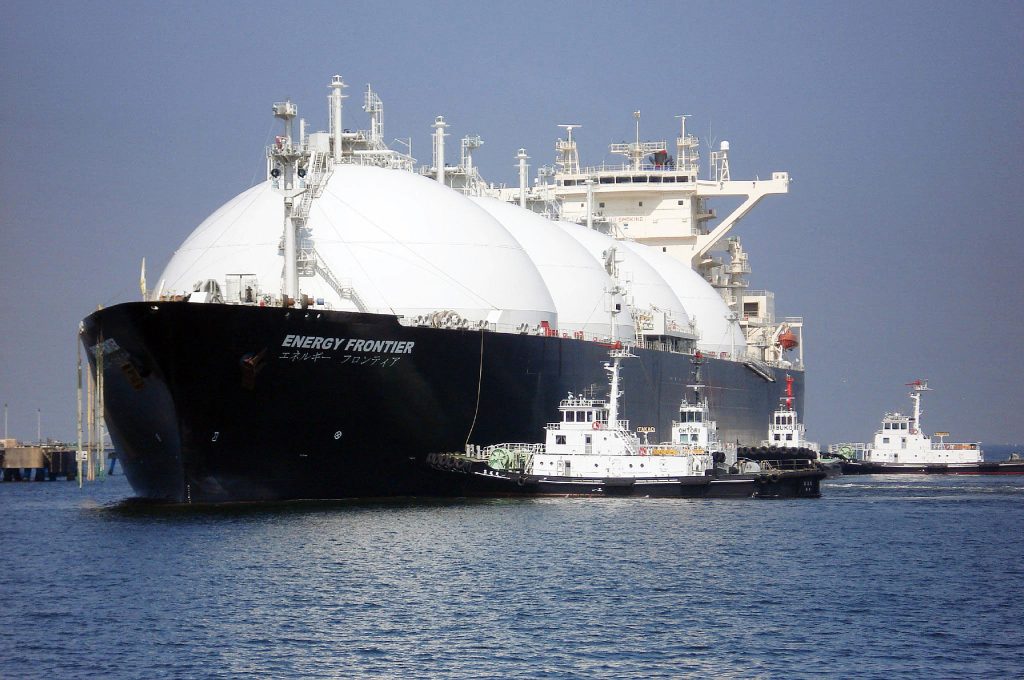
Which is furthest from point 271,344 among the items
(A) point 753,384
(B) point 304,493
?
(A) point 753,384

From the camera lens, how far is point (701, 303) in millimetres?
81500

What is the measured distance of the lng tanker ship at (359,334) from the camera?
43.7m

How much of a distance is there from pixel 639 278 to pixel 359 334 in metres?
29.9

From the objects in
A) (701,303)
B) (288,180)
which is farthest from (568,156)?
(288,180)

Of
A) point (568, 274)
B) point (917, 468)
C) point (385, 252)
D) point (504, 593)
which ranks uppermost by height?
point (568, 274)

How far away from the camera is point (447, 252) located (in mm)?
53156

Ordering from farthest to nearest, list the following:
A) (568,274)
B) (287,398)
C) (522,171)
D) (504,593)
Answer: (522,171) → (568,274) → (287,398) → (504,593)

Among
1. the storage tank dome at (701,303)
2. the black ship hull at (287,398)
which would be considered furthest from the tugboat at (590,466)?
the storage tank dome at (701,303)

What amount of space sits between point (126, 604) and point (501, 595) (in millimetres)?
7294

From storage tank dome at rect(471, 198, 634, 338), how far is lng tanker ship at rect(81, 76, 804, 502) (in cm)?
10

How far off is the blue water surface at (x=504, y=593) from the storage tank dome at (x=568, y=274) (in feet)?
50.6

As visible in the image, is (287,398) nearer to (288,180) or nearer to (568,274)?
(288,180)

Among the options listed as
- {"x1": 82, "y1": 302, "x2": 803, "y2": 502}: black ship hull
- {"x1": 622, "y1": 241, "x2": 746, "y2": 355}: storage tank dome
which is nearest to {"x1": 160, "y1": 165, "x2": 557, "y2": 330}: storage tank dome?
{"x1": 82, "y1": 302, "x2": 803, "y2": 502}: black ship hull

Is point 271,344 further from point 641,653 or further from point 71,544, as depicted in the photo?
point 641,653
